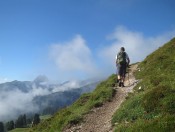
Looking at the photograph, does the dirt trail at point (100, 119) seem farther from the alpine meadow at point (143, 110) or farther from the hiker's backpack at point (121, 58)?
the hiker's backpack at point (121, 58)

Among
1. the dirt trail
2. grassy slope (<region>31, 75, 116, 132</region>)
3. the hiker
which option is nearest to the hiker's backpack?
the hiker

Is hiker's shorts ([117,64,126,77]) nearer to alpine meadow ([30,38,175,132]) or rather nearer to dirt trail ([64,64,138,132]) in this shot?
alpine meadow ([30,38,175,132])

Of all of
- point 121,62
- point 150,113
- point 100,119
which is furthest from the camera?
point 121,62

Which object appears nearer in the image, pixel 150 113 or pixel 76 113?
pixel 150 113

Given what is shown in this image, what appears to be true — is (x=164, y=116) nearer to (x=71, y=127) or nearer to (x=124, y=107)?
(x=124, y=107)

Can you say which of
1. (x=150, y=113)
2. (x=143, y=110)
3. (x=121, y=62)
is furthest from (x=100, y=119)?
(x=121, y=62)

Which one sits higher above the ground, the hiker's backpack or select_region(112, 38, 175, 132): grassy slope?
the hiker's backpack

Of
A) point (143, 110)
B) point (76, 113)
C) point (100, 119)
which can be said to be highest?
point (76, 113)

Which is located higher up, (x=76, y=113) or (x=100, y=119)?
(x=76, y=113)

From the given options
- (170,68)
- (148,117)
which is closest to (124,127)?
(148,117)

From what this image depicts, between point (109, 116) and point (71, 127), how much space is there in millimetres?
2774

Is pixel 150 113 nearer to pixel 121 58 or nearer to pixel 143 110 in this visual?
pixel 143 110

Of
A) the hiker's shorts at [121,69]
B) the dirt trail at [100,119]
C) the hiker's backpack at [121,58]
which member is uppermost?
the hiker's backpack at [121,58]

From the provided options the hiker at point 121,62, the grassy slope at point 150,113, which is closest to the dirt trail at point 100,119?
the grassy slope at point 150,113
